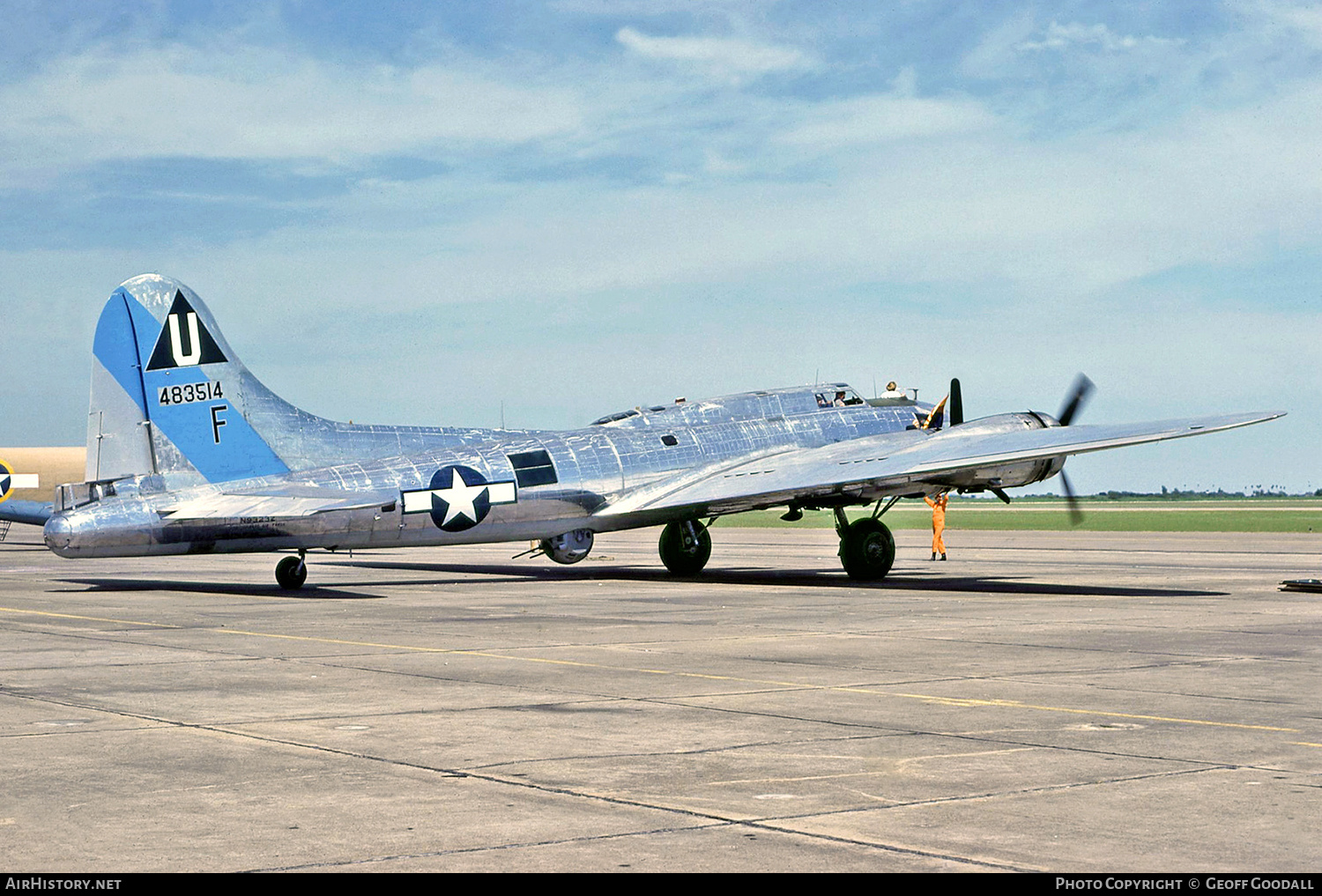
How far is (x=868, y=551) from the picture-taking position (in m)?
35.2

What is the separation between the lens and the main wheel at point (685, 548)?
3816 centimetres

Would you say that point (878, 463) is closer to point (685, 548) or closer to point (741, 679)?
point (685, 548)

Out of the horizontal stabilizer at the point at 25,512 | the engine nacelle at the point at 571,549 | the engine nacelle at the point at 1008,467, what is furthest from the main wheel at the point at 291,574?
the horizontal stabilizer at the point at 25,512

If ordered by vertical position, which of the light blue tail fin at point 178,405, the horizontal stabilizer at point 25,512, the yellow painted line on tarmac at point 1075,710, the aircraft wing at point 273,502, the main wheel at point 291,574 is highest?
the light blue tail fin at point 178,405

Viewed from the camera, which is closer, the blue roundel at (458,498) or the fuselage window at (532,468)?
the blue roundel at (458,498)

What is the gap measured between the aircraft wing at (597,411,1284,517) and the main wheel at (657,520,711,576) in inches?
78.6

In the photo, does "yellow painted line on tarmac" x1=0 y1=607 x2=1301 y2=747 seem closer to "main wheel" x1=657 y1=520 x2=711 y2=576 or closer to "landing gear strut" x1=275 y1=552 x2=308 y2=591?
"landing gear strut" x1=275 y1=552 x2=308 y2=591

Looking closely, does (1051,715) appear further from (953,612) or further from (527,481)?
(527,481)

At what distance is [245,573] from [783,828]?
3426 cm

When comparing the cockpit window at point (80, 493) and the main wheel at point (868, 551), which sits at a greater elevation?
the cockpit window at point (80, 493)

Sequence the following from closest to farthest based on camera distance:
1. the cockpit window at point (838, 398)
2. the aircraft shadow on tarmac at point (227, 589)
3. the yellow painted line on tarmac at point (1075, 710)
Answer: the yellow painted line on tarmac at point (1075, 710) < the aircraft shadow on tarmac at point (227, 589) < the cockpit window at point (838, 398)

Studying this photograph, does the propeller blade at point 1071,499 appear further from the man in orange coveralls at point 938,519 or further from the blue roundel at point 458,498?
the blue roundel at point 458,498

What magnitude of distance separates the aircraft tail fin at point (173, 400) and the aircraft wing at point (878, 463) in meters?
8.26
